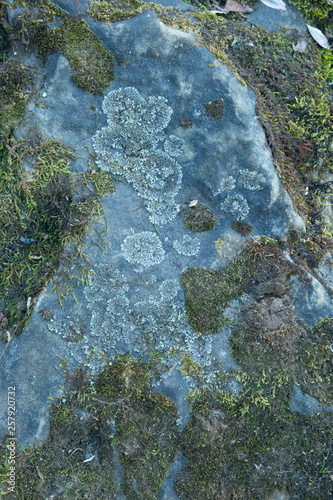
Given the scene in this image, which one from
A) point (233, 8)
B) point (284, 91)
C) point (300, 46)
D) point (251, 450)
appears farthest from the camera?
point (300, 46)

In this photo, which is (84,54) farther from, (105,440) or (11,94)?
(105,440)

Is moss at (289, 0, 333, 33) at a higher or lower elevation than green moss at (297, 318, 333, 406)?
higher

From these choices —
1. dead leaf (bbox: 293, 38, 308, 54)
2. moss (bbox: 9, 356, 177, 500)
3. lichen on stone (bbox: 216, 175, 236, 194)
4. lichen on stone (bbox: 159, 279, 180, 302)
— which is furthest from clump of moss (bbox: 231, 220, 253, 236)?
dead leaf (bbox: 293, 38, 308, 54)

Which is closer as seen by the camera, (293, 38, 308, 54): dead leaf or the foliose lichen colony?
the foliose lichen colony

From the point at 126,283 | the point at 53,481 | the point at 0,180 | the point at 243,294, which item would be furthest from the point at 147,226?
the point at 53,481

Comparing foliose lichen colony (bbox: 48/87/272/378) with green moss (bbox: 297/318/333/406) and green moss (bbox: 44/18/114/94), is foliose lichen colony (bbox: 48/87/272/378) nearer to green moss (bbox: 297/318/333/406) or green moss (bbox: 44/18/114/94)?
green moss (bbox: 44/18/114/94)

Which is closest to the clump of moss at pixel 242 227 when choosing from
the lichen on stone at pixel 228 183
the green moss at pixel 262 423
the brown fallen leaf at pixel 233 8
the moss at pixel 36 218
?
the lichen on stone at pixel 228 183

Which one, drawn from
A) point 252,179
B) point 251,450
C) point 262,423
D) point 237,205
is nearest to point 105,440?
point 251,450
